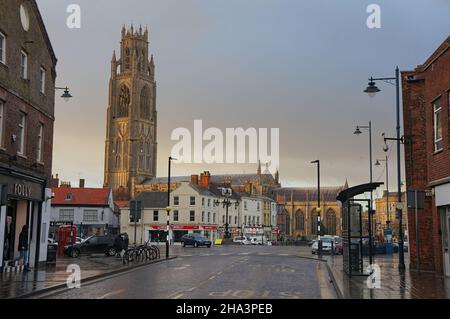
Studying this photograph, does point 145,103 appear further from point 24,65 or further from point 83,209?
point 24,65

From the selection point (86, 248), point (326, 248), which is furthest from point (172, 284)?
point (326, 248)

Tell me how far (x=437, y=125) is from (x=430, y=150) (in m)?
1.10

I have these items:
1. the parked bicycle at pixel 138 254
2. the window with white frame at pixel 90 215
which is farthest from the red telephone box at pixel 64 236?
the window with white frame at pixel 90 215

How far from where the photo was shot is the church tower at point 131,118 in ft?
546

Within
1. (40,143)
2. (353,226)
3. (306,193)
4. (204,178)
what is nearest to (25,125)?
(40,143)

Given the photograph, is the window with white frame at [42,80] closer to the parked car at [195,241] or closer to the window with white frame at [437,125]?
the window with white frame at [437,125]

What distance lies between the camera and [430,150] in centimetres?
2247

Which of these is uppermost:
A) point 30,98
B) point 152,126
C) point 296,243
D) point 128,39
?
point 128,39

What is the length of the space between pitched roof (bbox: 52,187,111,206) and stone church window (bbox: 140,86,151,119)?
326ft

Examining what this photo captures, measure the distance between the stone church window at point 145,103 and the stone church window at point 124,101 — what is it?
14.4 ft

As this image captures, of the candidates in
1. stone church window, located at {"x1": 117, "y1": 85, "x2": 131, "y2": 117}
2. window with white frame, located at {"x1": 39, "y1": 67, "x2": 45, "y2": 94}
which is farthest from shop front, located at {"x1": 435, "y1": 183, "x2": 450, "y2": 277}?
stone church window, located at {"x1": 117, "y1": 85, "x2": 131, "y2": 117}

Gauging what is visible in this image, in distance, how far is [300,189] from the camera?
153 metres
